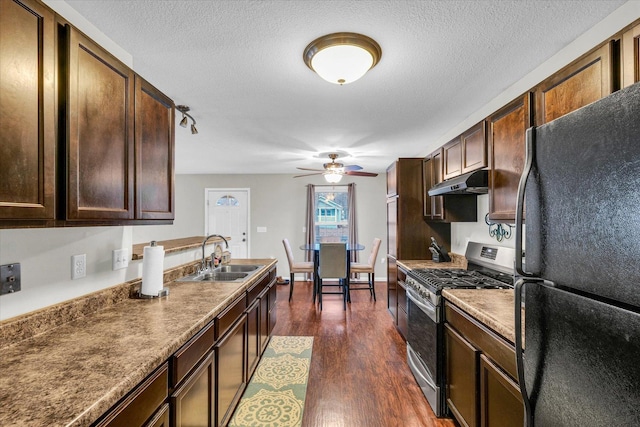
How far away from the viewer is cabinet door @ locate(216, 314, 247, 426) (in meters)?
1.68

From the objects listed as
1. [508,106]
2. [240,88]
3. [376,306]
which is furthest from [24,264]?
[376,306]

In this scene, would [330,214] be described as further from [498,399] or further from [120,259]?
[498,399]

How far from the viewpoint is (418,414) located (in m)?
2.06

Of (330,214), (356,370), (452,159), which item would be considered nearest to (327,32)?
(452,159)

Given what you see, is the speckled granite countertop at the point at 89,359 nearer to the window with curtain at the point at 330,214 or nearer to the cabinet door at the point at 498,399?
the cabinet door at the point at 498,399

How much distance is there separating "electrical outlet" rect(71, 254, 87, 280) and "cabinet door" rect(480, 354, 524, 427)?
6.94ft

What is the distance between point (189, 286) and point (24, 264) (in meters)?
1.01

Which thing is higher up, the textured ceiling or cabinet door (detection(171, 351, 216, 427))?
the textured ceiling

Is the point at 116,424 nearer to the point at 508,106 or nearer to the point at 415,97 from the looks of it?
the point at 508,106

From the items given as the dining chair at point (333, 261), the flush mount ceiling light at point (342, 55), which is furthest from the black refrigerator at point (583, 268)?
the dining chair at point (333, 261)

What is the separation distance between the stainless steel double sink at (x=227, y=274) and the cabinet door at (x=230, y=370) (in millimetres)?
504

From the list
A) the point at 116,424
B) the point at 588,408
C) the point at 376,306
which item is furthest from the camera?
the point at 376,306

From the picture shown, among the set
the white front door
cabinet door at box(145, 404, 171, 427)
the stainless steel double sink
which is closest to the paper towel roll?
the stainless steel double sink

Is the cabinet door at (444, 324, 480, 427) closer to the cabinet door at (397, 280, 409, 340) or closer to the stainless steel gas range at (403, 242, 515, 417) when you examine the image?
the stainless steel gas range at (403, 242, 515, 417)
